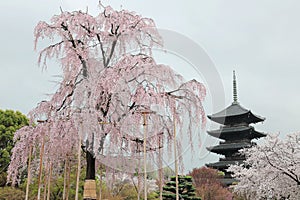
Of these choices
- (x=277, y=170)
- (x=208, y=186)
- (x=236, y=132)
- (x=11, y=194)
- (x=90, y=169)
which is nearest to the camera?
(x=90, y=169)

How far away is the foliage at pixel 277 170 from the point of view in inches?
415

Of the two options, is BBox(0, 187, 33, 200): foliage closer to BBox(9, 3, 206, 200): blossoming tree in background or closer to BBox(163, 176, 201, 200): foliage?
BBox(9, 3, 206, 200): blossoming tree in background

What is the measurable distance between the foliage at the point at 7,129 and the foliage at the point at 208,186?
7.83m

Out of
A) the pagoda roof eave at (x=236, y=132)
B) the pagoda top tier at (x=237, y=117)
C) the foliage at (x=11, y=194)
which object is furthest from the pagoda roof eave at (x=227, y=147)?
the foliage at (x=11, y=194)

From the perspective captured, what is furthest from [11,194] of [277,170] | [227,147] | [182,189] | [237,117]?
[237,117]

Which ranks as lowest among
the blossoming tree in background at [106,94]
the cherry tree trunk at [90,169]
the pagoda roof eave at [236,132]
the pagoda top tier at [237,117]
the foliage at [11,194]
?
the foliage at [11,194]

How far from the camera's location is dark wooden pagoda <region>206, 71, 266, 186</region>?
19906mm

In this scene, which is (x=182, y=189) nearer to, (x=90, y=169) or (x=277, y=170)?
(x=277, y=170)

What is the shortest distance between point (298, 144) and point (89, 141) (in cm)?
812

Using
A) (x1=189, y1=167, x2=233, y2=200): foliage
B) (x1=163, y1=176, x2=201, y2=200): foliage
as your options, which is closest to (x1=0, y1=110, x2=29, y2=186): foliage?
(x1=163, y1=176, x2=201, y2=200): foliage

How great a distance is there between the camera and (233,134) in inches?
805

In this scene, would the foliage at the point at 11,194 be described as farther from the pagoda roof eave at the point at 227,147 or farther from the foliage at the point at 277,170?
the pagoda roof eave at the point at 227,147

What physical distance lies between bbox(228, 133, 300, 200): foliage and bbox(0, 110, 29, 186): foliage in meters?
9.34

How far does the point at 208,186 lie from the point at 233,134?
6.90m
